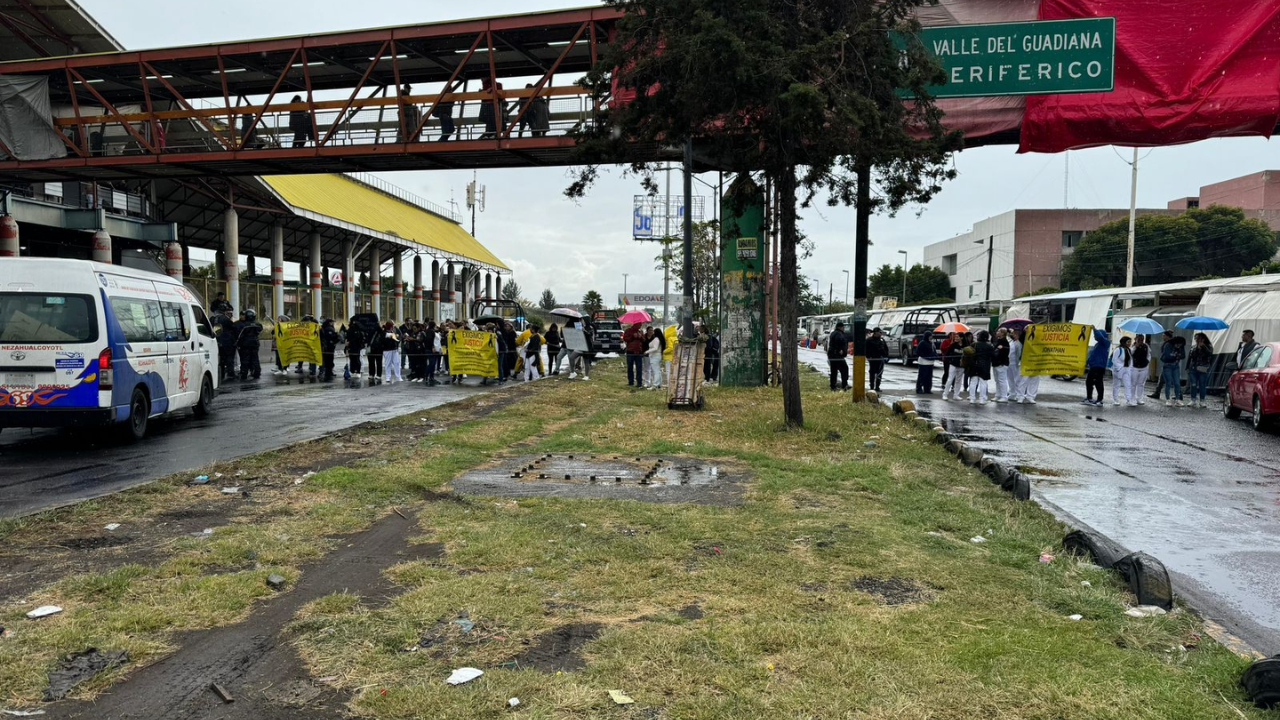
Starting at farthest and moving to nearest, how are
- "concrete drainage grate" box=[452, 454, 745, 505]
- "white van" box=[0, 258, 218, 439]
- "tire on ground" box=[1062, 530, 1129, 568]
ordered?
1. "white van" box=[0, 258, 218, 439]
2. "concrete drainage grate" box=[452, 454, 745, 505]
3. "tire on ground" box=[1062, 530, 1129, 568]

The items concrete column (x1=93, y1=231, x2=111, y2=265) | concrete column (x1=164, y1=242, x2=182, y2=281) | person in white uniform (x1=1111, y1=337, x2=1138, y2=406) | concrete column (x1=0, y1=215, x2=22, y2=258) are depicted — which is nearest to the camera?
person in white uniform (x1=1111, y1=337, x2=1138, y2=406)

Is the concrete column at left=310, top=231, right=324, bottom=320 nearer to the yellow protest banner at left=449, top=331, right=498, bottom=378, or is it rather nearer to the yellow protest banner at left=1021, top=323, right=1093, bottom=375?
the yellow protest banner at left=449, top=331, right=498, bottom=378

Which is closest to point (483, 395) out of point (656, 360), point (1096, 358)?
point (656, 360)

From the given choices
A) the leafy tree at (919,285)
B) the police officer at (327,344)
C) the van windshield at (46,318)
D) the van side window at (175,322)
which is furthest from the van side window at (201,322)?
the leafy tree at (919,285)

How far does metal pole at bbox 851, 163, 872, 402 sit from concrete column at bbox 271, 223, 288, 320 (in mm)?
27416

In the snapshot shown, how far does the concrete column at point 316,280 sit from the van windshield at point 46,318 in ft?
97.4

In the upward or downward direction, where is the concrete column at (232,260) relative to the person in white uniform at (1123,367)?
upward

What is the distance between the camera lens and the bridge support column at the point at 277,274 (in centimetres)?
3719

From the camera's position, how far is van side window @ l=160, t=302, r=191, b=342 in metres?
12.4

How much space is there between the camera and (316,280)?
4009 centimetres

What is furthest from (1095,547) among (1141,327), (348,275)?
(348,275)

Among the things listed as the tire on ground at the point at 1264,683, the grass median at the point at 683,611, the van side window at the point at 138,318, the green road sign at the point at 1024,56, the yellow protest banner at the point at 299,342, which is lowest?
the grass median at the point at 683,611

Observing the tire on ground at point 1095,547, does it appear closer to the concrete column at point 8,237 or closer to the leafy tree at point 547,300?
the concrete column at point 8,237

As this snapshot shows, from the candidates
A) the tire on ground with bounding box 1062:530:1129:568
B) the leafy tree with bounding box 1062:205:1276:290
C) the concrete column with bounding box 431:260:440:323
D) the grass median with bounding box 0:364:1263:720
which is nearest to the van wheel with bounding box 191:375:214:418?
the grass median with bounding box 0:364:1263:720
